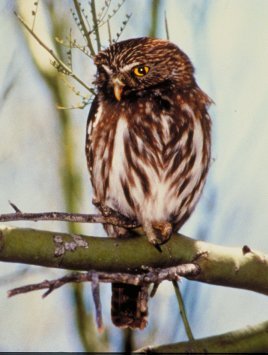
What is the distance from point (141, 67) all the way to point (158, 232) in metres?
1.16

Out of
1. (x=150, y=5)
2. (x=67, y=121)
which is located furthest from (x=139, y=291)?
(x=150, y=5)

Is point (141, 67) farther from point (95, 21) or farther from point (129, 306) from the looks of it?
point (129, 306)

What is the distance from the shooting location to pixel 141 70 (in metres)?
4.02

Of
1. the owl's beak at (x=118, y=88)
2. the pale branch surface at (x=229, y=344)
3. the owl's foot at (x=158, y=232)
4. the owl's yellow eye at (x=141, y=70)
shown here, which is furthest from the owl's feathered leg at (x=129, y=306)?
the pale branch surface at (x=229, y=344)

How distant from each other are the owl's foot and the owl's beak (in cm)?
67

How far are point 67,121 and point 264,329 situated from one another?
2360 millimetres

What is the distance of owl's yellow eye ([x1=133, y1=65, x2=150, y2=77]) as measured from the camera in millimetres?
3988

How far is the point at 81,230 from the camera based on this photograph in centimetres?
414

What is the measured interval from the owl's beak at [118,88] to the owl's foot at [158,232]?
0.67 m

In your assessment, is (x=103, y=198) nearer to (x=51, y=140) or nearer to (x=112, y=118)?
(x=112, y=118)

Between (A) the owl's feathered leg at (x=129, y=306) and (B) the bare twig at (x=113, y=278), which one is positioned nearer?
(B) the bare twig at (x=113, y=278)

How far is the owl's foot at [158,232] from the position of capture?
9.57 feet

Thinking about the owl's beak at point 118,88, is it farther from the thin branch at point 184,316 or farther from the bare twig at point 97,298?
the bare twig at point 97,298

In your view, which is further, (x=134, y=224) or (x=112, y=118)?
(x=112, y=118)
